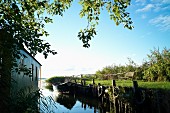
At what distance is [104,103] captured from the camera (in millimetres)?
18844

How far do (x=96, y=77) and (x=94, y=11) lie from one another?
92.4ft

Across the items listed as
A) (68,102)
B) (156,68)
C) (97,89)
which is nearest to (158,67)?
(156,68)

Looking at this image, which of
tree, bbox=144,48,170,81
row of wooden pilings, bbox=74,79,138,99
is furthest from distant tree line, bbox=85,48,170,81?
row of wooden pilings, bbox=74,79,138,99

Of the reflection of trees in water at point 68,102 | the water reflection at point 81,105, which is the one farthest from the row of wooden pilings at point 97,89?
the reflection of trees in water at point 68,102

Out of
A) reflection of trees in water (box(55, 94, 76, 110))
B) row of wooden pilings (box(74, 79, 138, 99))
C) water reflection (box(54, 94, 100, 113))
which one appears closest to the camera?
row of wooden pilings (box(74, 79, 138, 99))

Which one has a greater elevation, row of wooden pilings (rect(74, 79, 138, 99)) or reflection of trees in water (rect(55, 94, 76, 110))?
row of wooden pilings (rect(74, 79, 138, 99))

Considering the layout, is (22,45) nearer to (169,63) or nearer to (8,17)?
(8,17)

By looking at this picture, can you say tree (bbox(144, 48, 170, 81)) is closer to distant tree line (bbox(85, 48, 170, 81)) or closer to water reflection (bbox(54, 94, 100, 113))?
distant tree line (bbox(85, 48, 170, 81))

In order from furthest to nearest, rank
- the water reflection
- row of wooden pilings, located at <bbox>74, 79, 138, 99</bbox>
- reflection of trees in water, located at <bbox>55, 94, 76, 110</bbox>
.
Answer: reflection of trees in water, located at <bbox>55, 94, 76, 110</bbox>
the water reflection
row of wooden pilings, located at <bbox>74, 79, 138, 99</bbox>

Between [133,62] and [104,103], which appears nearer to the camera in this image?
[104,103]

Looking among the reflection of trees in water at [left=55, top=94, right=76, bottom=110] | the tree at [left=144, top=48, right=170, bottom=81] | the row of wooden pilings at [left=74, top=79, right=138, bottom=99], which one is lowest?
the reflection of trees in water at [left=55, top=94, right=76, bottom=110]

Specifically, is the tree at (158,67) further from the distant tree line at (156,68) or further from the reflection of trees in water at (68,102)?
the reflection of trees in water at (68,102)

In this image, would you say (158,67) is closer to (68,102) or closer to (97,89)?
(97,89)

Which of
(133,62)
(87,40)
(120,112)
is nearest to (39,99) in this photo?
(87,40)
